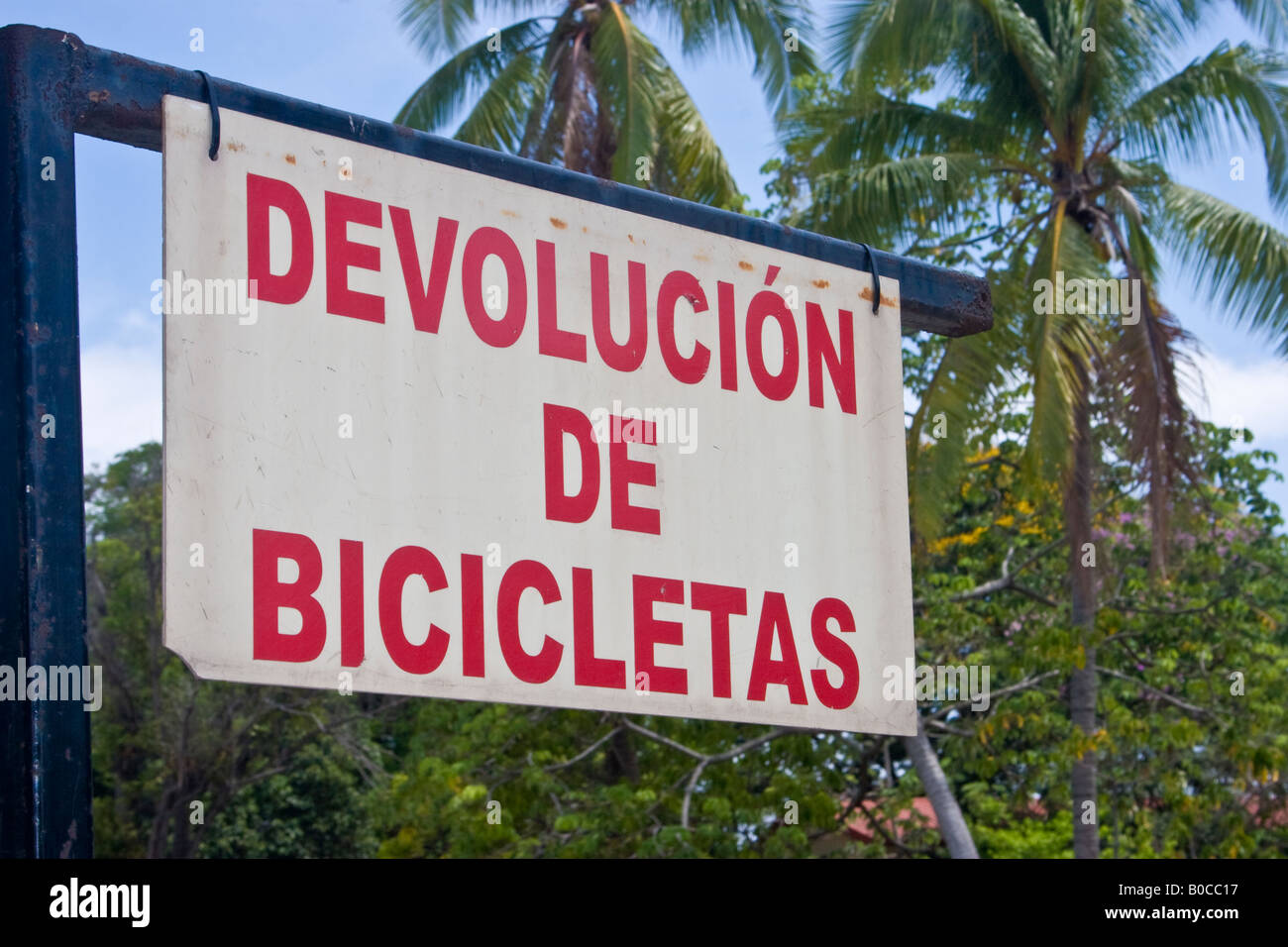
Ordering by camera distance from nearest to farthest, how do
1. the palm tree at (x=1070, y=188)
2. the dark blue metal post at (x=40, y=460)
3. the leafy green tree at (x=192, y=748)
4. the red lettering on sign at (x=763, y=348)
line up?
the dark blue metal post at (x=40, y=460) → the red lettering on sign at (x=763, y=348) → the palm tree at (x=1070, y=188) → the leafy green tree at (x=192, y=748)

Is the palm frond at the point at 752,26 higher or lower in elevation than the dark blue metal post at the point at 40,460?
higher

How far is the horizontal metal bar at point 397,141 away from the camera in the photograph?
2.24 metres

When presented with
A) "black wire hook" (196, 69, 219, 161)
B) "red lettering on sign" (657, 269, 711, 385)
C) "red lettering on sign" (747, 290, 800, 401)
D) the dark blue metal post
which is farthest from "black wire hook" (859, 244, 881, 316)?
the dark blue metal post

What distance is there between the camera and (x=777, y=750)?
1605cm

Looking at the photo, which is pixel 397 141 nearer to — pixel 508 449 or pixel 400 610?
pixel 508 449

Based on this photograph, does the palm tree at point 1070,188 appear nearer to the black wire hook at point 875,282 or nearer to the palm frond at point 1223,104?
the palm frond at point 1223,104

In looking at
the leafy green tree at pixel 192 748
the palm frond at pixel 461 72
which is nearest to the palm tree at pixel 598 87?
the palm frond at pixel 461 72

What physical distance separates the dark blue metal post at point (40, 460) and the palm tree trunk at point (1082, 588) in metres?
13.6

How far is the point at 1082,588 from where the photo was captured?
51.3ft

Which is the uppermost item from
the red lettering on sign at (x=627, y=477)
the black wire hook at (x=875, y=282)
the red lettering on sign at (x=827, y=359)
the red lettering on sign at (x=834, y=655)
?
the black wire hook at (x=875, y=282)
